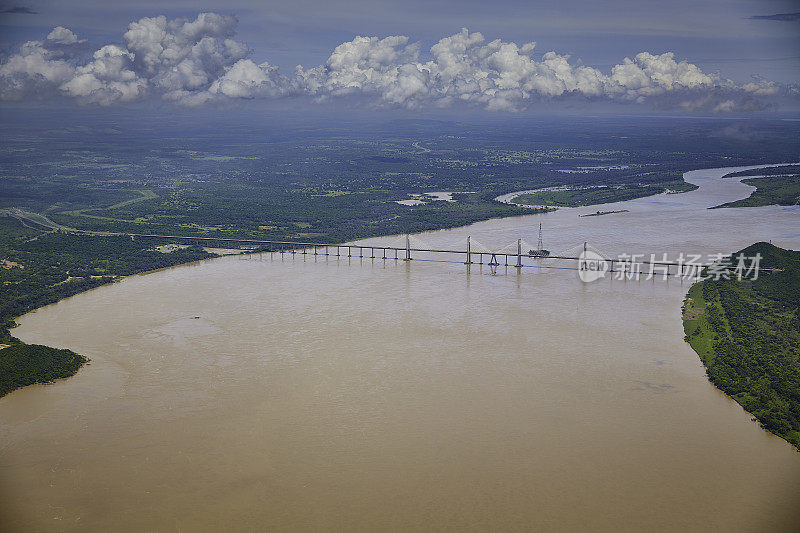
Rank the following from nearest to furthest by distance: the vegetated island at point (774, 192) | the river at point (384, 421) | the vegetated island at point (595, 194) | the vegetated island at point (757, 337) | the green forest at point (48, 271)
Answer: the river at point (384, 421) < the vegetated island at point (757, 337) < the green forest at point (48, 271) < the vegetated island at point (774, 192) < the vegetated island at point (595, 194)

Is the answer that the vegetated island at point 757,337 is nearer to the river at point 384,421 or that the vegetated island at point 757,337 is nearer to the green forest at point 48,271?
the river at point 384,421

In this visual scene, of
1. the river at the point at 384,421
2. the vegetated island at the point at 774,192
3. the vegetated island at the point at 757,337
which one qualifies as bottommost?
the river at the point at 384,421

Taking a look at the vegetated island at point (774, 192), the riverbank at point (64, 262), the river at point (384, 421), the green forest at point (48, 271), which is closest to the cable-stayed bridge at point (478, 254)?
the riverbank at point (64, 262)

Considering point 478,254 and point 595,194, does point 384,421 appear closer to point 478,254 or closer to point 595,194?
point 478,254

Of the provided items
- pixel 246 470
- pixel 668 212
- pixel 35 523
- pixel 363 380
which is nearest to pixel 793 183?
pixel 668 212

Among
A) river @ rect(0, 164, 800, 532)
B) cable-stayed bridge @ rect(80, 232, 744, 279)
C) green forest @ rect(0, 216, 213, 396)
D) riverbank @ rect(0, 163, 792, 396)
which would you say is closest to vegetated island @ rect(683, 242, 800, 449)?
river @ rect(0, 164, 800, 532)

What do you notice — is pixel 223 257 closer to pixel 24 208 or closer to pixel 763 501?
pixel 24 208
